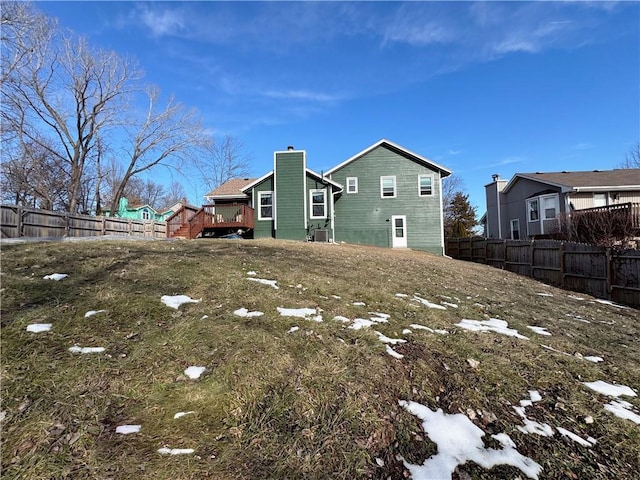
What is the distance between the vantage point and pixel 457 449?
2.40 meters

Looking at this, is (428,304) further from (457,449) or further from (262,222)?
(262,222)

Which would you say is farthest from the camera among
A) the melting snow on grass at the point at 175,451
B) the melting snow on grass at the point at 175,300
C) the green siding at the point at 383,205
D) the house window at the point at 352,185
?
the house window at the point at 352,185

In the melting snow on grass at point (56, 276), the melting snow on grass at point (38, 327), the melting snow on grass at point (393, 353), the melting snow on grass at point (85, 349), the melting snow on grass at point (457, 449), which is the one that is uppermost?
the melting snow on grass at point (56, 276)

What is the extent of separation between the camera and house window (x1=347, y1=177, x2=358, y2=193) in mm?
20656

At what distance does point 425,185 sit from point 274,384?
1942cm

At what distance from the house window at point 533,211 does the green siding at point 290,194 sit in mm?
15502

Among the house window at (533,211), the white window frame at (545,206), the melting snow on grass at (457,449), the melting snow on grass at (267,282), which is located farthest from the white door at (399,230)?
the melting snow on grass at (457,449)

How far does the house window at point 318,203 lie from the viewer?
19.0 metres

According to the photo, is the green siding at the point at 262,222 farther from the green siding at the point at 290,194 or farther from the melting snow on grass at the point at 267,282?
the melting snow on grass at the point at 267,282

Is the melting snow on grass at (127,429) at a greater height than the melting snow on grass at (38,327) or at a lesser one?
lesser

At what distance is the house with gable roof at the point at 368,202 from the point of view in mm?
19016

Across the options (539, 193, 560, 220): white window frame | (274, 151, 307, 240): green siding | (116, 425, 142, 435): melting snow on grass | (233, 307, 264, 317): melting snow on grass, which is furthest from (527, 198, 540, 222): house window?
(116, 425, 142, 435): melting snow on grass

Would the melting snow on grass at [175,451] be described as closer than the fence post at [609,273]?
Yes

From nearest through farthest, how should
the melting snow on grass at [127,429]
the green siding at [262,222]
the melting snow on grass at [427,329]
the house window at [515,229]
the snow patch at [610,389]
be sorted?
1. the melting snow on grass at [127,429]
2. the snow patch at [610,389]
3. the melting snow on grass at [427,329]
4. the green siding at [262,222]
5. the house window at [515,229]
